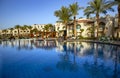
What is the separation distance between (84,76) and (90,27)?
1300 inches

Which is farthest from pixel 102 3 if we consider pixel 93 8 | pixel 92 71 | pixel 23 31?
pixel 23 31

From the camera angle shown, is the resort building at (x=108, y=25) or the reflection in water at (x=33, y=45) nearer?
the reflection in water at (x=33, y=45)

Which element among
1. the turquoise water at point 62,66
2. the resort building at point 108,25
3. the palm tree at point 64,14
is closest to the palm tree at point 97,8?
the resort building at point 108,25

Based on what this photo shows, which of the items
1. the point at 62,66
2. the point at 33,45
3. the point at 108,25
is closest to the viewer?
the point at 62,66

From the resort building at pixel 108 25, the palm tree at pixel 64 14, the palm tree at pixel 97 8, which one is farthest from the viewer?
the palm tree at pixel 64 14

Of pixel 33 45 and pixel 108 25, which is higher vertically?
pixel 108 25

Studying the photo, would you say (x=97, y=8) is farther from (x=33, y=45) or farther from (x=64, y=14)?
(x=33, y=45)

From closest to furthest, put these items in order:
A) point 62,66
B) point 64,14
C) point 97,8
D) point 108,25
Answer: point 62,66, point 97,8, point 108,25, point 64,14

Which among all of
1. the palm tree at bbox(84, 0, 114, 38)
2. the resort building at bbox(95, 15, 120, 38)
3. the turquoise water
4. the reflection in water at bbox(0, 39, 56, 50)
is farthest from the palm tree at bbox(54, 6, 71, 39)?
the turquoise water

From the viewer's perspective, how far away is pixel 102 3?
30.0m

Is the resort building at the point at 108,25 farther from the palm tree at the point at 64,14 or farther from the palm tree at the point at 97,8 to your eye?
the palm tree at the point at 64,14

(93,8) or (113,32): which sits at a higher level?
(93,8)

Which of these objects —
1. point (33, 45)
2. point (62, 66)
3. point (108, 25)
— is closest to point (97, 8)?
point (108, 25)

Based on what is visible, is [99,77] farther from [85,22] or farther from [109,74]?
[85,22]
